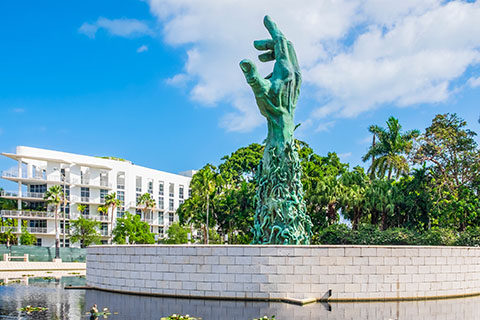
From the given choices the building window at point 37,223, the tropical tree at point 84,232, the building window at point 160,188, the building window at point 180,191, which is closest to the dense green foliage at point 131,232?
the tropical tree at point 84,232

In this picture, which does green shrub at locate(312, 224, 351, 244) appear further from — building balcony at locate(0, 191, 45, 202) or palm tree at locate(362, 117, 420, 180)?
building balcony at locate(0, 191, 45, 202)

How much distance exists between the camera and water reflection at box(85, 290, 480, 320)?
13.5 m

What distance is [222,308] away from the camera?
14539mm

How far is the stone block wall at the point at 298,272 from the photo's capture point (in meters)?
15.7

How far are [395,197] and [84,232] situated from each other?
3573 cm

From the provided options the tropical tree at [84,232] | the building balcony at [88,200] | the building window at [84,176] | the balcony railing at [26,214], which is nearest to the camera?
the balcony railing at [26,214]

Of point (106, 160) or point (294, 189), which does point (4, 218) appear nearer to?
point (106, 160)

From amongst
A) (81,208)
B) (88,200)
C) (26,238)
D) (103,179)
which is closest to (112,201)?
(81,208)

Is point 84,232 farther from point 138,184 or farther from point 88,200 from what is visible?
point 138,184

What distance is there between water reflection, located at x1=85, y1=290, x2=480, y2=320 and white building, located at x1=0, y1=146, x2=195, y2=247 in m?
39.5

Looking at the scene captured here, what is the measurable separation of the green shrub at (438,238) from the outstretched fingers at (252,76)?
14102 millimetres

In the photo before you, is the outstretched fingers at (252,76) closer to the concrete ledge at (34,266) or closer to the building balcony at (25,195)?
the concrete ledge at (34,266)

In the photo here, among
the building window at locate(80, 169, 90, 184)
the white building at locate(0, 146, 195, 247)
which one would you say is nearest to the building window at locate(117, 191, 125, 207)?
the white building at locate(0, 146, 195, 247)

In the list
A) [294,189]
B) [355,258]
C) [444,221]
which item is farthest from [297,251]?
[444,221]
